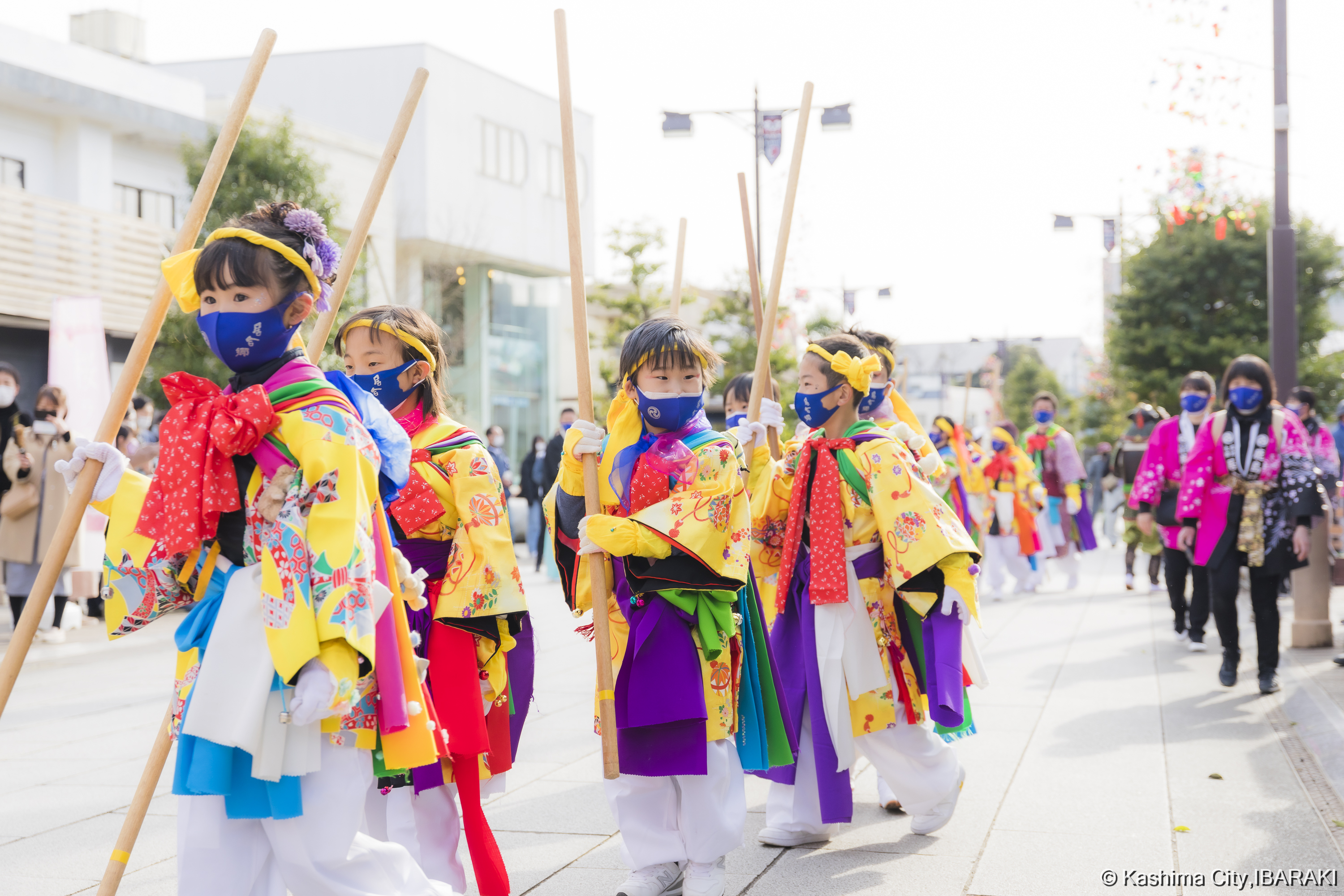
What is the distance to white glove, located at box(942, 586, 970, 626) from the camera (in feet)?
14.6

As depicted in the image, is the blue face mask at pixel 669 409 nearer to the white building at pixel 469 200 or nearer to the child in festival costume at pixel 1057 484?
the child in festival costume at pixel 1057 484

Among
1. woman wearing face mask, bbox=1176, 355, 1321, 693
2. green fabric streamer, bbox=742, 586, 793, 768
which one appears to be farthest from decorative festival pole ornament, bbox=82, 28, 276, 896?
woman wearing face mask, bbox=1176, 355, 1321, 693

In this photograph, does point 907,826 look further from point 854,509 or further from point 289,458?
point 289,458

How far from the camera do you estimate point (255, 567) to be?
270 centimetres

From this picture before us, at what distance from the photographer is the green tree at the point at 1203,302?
78.5 ft

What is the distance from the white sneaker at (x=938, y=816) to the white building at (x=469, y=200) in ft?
72.6

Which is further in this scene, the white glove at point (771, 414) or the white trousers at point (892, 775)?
the white glove at point (771, 414)

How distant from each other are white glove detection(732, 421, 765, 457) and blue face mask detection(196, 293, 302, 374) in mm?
1950

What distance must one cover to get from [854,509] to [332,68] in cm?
2671

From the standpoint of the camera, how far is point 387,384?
385 cm

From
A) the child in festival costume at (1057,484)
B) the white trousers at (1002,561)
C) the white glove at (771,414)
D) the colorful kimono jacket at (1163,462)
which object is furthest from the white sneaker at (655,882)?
the child in festival costume at (1057,484)

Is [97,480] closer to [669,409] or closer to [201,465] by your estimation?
[201,465]

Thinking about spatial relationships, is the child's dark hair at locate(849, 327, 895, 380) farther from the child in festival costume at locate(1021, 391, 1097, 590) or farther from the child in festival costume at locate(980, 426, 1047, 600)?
the child in festival costume at locate(1021, 391, 1097, 590)

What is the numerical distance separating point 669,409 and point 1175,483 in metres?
6.45
